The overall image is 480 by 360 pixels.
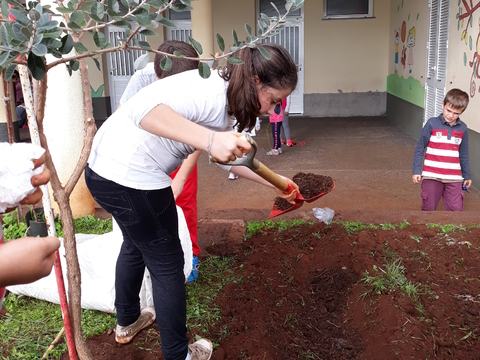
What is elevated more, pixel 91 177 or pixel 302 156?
pixel 91 177

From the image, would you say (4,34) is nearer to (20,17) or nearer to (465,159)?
(20,17)

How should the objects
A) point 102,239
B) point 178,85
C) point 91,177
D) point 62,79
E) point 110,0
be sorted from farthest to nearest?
point 62,79
point 102,239
point 91,177
point 178,85
point 110,0

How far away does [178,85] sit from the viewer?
1.84 meters

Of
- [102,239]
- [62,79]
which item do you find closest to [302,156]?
[62,79]

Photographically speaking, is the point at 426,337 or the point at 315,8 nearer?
the point at 426,337

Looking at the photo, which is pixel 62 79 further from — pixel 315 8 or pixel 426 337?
pixel 315 8

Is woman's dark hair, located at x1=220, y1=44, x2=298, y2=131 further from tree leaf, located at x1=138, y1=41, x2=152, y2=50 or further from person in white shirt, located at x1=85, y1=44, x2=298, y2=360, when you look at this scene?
tree leaf, located at x1=138, y1=41, x2=152, y2=50

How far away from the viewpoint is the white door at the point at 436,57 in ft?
23.6

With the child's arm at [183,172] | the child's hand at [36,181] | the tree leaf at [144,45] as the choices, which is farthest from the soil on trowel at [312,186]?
the child's hand at [36,181]

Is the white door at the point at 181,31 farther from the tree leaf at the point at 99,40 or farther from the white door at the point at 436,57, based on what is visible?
the tree leaf at the point at 99,40

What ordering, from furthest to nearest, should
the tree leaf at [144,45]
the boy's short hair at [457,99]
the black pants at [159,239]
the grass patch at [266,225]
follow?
the boy's short hair at [457,99] < the grass patch at [266,225] < the black pants at [159,239] < the tree leaf at [144,45]

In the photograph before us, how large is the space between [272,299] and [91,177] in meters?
1.39

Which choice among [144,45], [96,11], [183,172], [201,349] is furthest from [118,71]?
[96,11]

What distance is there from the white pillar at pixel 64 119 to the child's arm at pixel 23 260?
3.23 m
